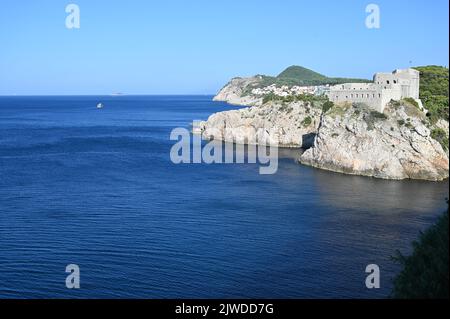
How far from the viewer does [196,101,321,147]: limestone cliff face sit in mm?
75312

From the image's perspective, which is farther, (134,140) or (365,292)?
(134,140)

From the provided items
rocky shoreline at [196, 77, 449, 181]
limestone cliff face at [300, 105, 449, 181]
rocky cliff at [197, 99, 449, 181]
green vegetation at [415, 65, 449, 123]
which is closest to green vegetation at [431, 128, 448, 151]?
rocky cliff at [197, 99, 449, 181]

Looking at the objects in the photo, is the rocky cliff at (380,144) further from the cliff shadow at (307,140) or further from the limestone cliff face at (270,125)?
the limestone cliff face at (270,125)

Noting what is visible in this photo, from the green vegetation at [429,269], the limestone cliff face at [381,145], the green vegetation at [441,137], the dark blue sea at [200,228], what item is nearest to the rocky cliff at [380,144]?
the limestone cliff face at [381,145]

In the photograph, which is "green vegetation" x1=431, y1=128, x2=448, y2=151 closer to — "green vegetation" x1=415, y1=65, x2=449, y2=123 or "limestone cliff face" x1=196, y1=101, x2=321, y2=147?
"green vegetation" x1=415, y1=65, x2=449, y2=123

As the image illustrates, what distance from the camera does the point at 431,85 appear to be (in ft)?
198

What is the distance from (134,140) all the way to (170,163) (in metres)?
22.5

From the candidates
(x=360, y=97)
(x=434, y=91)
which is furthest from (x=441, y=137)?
(x=434, y=91)

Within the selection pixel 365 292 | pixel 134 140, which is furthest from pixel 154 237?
pixel 134 140

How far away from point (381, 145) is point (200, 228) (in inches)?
1021

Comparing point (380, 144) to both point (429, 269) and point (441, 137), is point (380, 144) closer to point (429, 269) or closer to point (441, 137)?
point (441, 137)

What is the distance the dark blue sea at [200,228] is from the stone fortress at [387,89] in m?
9.38

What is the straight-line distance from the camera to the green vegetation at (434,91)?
5365 centimetres

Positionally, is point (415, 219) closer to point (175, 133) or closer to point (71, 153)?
point (71, 153)
